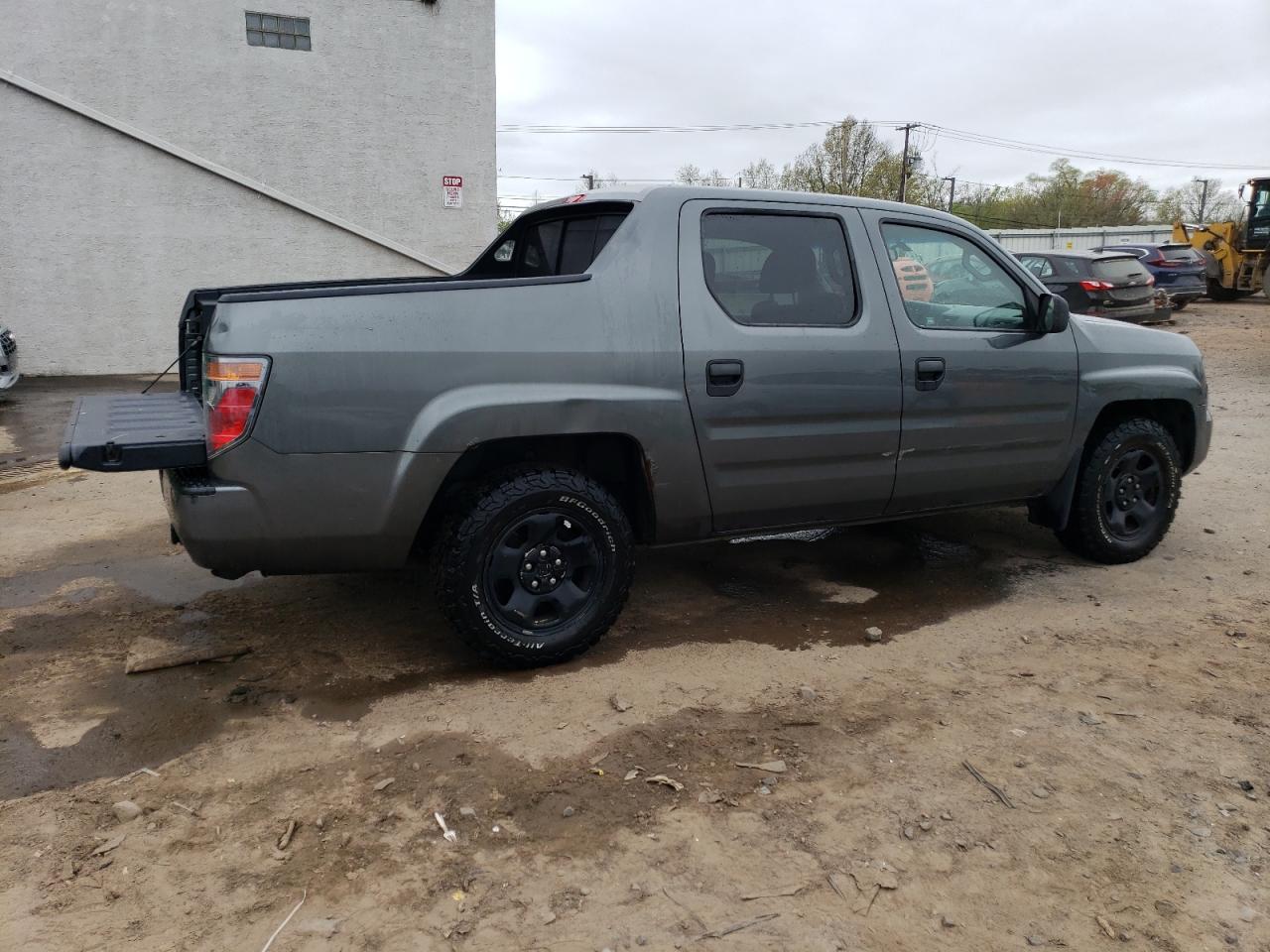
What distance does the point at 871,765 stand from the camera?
2910mm

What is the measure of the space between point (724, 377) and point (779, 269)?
24.0 inches

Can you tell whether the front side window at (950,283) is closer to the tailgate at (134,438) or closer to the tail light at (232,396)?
the tail light at (232,396)

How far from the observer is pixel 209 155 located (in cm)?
1305

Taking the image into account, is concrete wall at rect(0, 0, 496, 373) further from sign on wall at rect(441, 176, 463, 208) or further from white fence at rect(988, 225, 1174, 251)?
white fence at rect(988, 225, 1174, 251)

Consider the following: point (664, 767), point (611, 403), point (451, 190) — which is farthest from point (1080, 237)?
point (664, 767)

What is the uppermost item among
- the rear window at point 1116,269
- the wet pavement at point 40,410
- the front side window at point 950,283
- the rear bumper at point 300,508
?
the rear window at point 1116,269

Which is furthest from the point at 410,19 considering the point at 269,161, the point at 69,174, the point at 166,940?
the point at 166,940

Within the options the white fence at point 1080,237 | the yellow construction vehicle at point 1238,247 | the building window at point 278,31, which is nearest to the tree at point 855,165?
the white fence at point 1080,237

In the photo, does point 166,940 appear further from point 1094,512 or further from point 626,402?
point 1094,512

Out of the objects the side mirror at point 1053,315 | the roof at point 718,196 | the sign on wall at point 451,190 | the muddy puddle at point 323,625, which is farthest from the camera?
the sign on wall at point 451,190

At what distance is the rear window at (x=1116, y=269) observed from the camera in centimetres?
1457

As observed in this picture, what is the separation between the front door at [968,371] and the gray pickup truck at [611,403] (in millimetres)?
13

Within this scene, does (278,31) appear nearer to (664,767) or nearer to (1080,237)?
(664,767)

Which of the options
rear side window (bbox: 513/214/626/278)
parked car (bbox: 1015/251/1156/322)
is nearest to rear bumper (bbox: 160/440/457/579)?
rear side window (bbox: 513/214/626/278)
